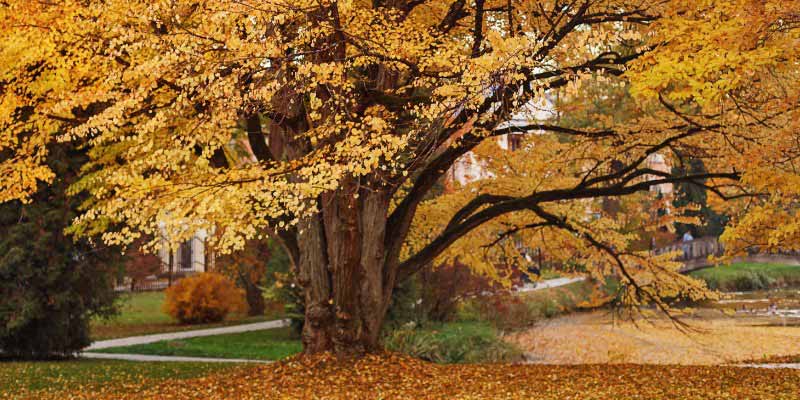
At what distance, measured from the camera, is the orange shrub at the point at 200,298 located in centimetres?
2361

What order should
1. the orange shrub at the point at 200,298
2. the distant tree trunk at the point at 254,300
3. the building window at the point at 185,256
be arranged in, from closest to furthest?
1. the orange shrub at the point at 200,298
2. the distant tree trunk at the point at 254,300
3. the building window at the point at 185,256

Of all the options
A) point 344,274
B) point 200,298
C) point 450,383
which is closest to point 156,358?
point 344,274

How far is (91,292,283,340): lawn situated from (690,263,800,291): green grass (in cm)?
2171

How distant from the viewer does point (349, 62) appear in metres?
9.36

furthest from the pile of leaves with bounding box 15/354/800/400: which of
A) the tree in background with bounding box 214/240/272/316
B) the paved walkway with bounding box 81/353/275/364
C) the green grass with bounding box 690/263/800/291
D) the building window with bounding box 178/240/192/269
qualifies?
the building window with bounding box 178/240/192/269

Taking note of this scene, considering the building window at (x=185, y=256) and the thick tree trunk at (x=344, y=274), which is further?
the building window at (x=185, y=256)

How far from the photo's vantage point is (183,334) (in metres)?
20.7

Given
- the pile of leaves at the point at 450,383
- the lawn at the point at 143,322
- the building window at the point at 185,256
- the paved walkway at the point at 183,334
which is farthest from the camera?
the building window at the point at 185,256

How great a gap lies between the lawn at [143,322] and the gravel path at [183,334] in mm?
602

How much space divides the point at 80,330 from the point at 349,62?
32.5 ft

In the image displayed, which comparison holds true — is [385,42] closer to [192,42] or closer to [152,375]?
[192,42]

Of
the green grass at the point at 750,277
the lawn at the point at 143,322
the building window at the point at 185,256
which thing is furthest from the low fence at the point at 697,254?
the building window at the point at 185,256

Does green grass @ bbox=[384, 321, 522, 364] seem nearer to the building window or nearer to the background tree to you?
the background tree

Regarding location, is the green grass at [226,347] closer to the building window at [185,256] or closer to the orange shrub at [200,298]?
the orange shrub at [200,298]
